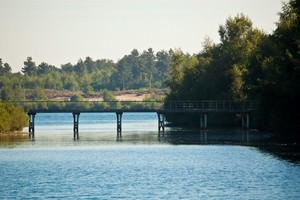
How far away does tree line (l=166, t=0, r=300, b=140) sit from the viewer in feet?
308

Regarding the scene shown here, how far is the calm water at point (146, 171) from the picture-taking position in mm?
55656

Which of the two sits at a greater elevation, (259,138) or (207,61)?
(207,61)

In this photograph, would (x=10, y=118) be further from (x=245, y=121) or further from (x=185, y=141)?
(x=245, y=121)

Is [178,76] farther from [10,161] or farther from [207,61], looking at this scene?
[10,161]

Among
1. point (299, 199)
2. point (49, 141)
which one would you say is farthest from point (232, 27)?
point (299, 199)

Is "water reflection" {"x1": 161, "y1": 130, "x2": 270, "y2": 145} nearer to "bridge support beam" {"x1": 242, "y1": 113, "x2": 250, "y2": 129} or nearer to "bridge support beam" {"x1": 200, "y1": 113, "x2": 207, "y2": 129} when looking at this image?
"bridge support beam" {"x1": 242, "y1": 113, "x2": 250, "y2": 129}

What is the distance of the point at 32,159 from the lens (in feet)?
267

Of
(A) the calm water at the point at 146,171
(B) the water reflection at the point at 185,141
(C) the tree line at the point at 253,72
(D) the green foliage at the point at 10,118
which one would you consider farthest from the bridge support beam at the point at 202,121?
(A) the calm water at the point at 146,171

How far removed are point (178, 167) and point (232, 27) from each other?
80426 millimetres

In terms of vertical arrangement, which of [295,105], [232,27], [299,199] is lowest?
[299,199]

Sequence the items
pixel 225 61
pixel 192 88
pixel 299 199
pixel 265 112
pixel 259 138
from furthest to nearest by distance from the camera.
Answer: pixel 192 88 < pixel 225 61 < pixel 265 112 < pixel 259 138 < pixel 299 199

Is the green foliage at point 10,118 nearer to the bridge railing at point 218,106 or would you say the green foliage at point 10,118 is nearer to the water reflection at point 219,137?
the water reflection at point 219,137

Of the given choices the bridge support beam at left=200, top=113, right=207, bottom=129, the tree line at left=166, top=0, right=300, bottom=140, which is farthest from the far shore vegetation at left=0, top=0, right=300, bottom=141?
the bridge support beam at left=200, top=113, right=207, bottom=129

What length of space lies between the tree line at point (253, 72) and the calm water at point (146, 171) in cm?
610
